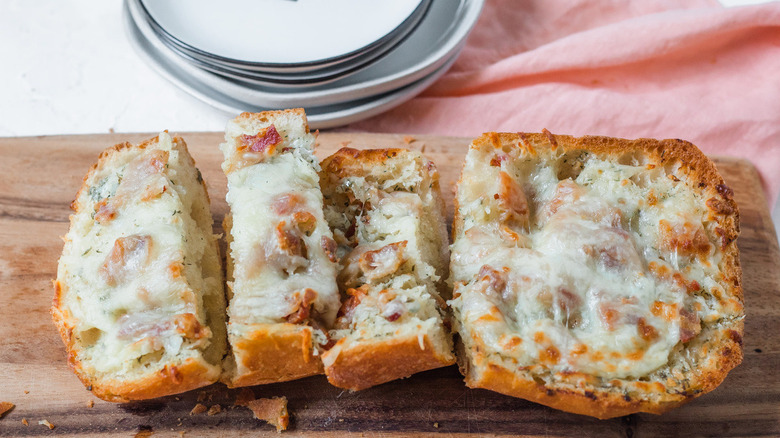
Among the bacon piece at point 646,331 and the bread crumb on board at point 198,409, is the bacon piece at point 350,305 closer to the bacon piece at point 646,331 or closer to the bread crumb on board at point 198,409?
the bread crumb on board at point 198,409

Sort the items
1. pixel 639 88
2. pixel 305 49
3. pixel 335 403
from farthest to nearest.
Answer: pixel 639 88, pixel 305 49, pixel 335 403

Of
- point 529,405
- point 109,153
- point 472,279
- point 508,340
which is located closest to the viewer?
point 508,340

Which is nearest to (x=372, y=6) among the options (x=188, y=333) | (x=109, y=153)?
(x=109, y=153)

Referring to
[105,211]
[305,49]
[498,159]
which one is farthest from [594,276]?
[305,49]

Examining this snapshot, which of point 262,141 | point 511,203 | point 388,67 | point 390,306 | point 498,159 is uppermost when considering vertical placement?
point 388,67

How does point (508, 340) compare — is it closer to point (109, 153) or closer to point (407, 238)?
point (407, 238)

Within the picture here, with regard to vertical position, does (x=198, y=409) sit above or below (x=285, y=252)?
below

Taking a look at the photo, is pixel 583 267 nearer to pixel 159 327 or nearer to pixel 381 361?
pixel 381 361
